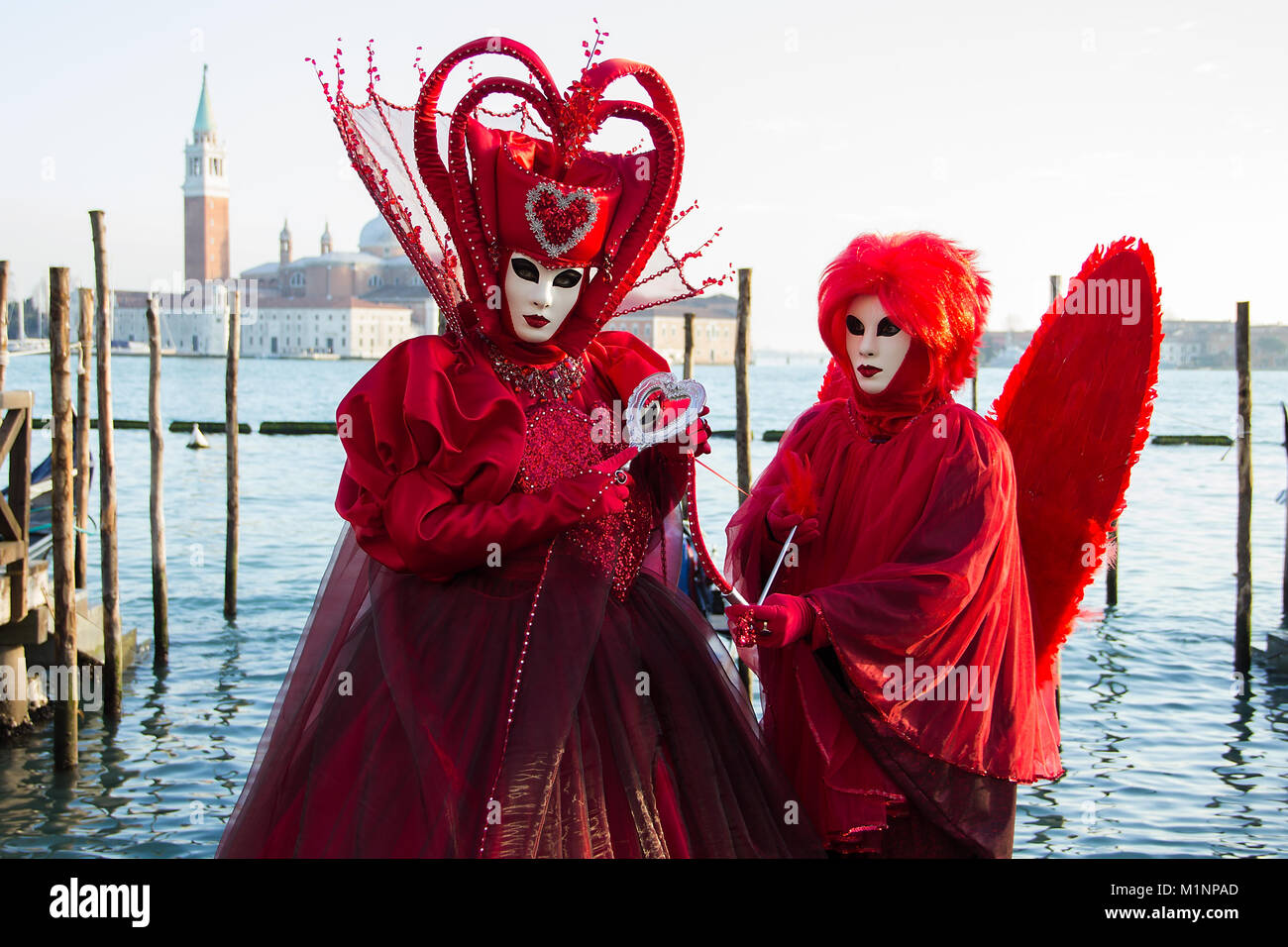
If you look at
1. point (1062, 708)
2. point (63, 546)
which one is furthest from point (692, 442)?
point (1062, 708)

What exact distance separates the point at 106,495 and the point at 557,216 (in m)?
6.39

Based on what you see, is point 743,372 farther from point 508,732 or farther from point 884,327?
point 508,732

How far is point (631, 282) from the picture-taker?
2.76 meters

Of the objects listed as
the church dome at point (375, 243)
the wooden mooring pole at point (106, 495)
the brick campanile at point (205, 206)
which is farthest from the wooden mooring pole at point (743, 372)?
the brick campanile at point (205, 206)

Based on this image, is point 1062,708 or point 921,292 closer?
point 921,292

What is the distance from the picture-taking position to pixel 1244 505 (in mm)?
8914

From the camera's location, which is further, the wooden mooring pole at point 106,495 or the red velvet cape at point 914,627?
the wooden mooring pole at point 106,495

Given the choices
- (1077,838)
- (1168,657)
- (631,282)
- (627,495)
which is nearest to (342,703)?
(627,495)

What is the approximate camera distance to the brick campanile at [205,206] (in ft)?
335

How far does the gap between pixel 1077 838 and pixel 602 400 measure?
4410 mm

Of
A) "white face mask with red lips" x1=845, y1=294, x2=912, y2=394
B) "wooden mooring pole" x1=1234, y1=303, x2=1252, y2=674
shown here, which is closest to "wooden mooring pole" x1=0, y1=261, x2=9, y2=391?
"white face mask with red lips" x1=845, y1=294, x2=912, y2=394

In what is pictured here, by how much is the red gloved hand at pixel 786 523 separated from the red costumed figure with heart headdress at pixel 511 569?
0.32 metres

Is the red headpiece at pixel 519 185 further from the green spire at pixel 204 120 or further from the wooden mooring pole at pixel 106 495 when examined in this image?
the green spire at pixel 204 120

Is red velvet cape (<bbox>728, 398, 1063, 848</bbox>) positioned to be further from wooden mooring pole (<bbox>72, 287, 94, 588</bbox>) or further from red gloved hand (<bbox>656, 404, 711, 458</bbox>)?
wooden mooring pole (<bbox>72, 287, 94, 588</bbox>)
